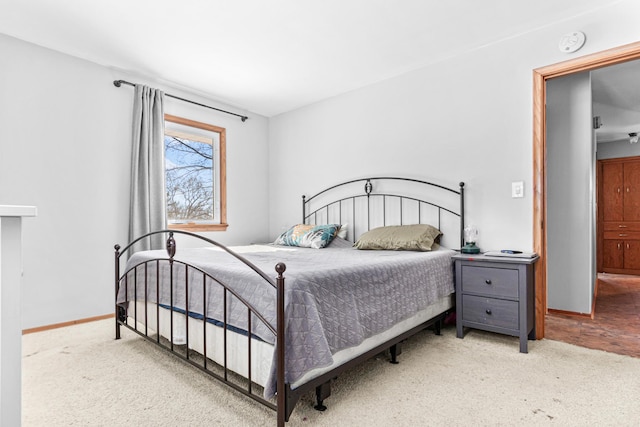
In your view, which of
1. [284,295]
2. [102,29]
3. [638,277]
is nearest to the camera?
[284,295]

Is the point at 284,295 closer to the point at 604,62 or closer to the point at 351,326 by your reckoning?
the point at 351,326

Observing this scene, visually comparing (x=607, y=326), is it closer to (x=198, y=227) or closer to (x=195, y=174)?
(x=198, y=227)

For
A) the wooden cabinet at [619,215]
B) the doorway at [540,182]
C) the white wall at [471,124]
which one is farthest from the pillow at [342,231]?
the wooden cabinet at [619,215]

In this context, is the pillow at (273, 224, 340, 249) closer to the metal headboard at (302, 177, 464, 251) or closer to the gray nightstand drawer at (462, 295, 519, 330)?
the metal headboard at (302, 177, 464, 251)

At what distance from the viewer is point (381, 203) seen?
11.5ft

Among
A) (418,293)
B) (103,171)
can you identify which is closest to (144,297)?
(103,171)

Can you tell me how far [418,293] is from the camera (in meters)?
2.20

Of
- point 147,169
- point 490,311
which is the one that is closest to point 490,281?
point 490,311

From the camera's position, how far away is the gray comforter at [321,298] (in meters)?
1.42

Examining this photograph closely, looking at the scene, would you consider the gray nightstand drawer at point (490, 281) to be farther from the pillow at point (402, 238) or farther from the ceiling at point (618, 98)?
the ceiling at point (618, 98)

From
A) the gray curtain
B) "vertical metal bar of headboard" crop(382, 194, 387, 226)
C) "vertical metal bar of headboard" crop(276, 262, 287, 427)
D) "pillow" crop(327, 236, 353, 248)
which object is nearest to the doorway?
"vertical metal bar of headboard" crop(382, 194, 387, 226)

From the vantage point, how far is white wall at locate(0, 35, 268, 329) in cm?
273

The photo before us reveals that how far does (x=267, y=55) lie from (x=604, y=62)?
2.47m

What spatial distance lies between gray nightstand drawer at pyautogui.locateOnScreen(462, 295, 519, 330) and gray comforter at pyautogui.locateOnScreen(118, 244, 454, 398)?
34 centimetres
